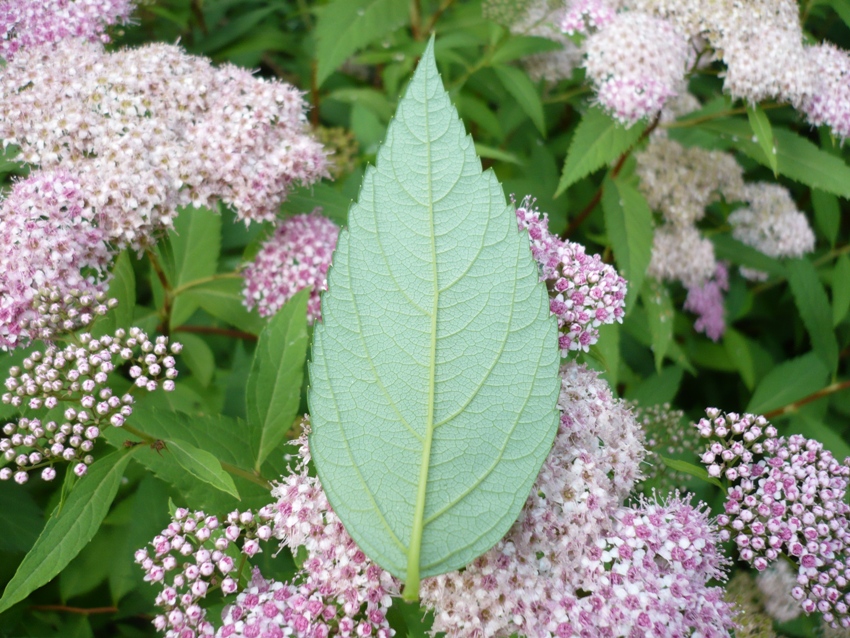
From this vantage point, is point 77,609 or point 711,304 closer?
point 77,609

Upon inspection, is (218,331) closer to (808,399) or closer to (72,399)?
(72,399)

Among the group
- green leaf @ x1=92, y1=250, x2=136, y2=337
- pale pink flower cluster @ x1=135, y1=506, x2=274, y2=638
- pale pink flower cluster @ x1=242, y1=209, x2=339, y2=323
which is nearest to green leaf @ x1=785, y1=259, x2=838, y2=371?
pale pink flower cluster @ x1=242, y1=209, x2=339, y2=323

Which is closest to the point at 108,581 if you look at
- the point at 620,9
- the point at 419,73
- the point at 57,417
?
the point at 57,417

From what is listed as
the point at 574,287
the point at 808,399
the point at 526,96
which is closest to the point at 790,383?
the point at 808,399

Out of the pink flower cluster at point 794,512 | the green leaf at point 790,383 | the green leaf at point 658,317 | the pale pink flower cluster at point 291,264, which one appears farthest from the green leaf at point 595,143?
the green leaf at point 790,383

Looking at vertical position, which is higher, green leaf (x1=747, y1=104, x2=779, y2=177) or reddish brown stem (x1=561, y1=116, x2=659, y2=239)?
green leaf (x1=747, y1=104, x2=779, y2=177)

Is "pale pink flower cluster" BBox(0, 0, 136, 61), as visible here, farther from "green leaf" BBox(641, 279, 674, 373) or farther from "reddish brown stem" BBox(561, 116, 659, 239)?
"green leaf" BBox(641, 279, 674, 373)
